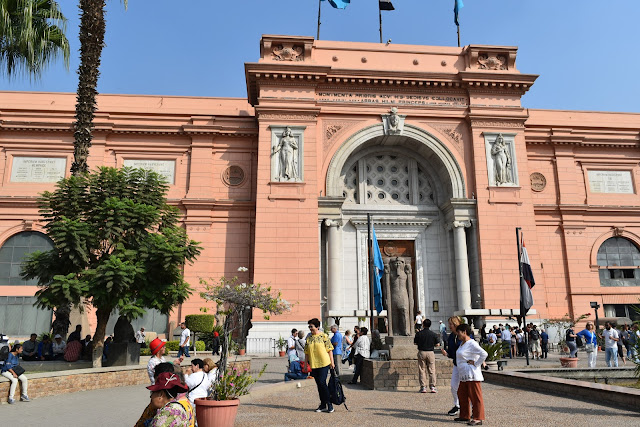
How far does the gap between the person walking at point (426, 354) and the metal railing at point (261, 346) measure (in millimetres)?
10975

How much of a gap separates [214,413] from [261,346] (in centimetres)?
1465

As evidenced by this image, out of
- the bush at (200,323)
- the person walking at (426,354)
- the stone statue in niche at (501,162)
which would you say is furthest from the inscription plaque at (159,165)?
the person walking at (426,354)

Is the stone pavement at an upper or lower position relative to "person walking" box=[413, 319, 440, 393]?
lower

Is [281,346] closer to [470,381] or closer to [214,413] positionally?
[470,381]

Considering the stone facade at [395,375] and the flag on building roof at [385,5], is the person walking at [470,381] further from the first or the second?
the flag on building roof at [385,5]

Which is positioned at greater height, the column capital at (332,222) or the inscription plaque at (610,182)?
the inscription plaque at (610,182)

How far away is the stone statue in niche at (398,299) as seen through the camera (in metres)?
12.8

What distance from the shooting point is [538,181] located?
26906mm

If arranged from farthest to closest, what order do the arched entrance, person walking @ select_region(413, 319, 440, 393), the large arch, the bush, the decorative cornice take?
the decorative cornice → the large arch → the arched entrance → the bush → person walking @ select_region(413, 319, 440, 393)

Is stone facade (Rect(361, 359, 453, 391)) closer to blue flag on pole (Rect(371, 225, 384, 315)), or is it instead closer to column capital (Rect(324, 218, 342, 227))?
blue flag on pole (Rect(371, 225, 384, 315))

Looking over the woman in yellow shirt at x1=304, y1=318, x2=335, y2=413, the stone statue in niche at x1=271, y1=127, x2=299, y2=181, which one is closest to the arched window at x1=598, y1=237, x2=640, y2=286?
the stone statue in niche at x1=271, y1=127, x2=299, y2=181

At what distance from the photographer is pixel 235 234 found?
24.6 m

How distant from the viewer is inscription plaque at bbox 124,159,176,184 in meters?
25.2

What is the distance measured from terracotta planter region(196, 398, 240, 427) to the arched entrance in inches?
632
